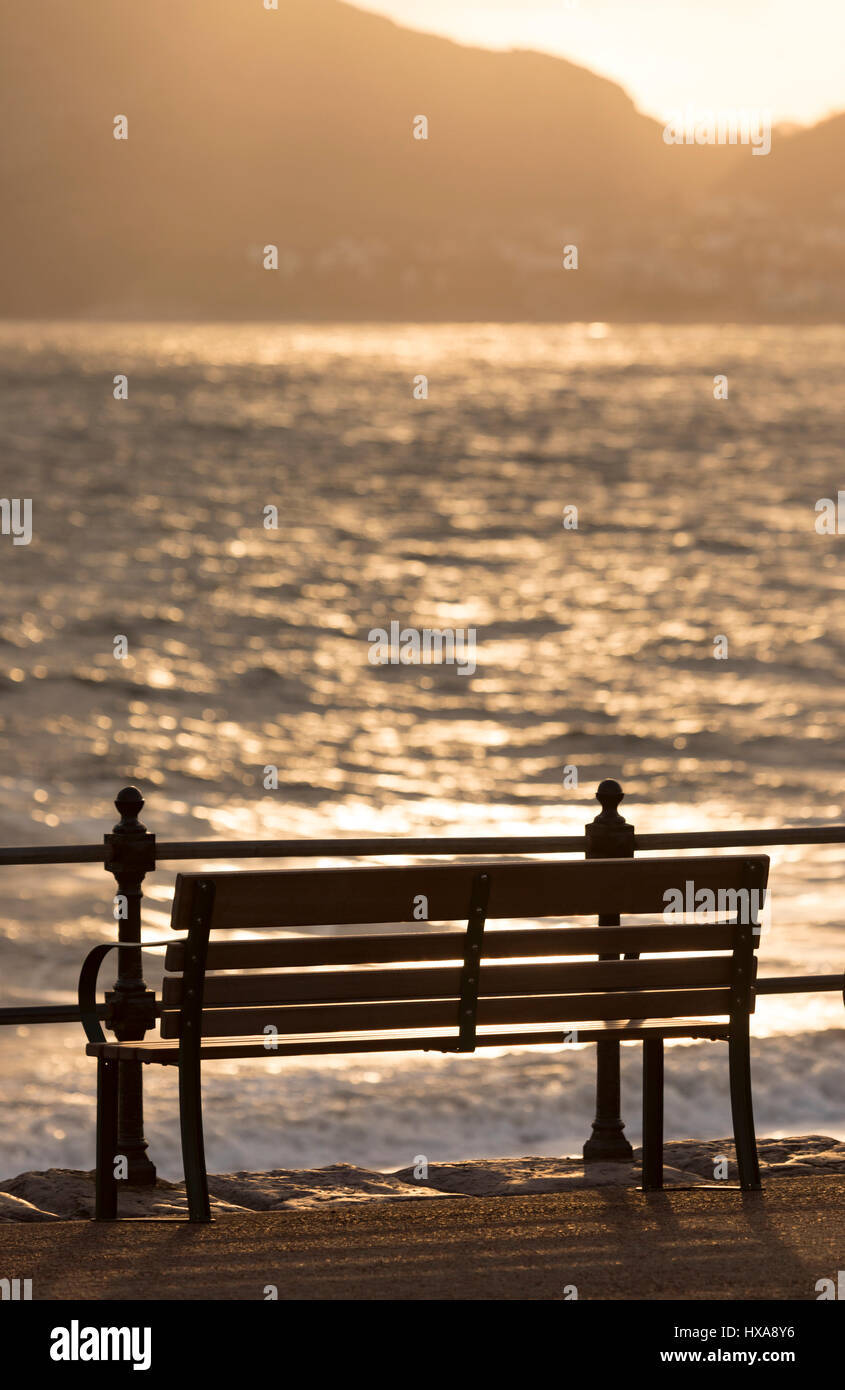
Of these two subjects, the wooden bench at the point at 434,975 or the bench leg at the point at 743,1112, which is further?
the bench leg at the point at 743,1112

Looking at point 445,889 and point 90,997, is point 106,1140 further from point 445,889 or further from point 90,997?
point 445,889

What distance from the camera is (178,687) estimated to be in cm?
3098

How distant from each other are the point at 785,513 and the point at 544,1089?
51244mm

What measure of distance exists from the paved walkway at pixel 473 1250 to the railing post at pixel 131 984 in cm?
65

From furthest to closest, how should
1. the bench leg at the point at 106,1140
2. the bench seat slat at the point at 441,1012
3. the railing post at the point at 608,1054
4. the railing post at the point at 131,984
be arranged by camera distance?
the railing post at the point at 608,1054 → the railing post at the point at 131,984 → the bench leg at the point at 106,1140 → the bench seat slat at the point at 441,1012

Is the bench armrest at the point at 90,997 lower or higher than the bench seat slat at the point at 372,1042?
higher

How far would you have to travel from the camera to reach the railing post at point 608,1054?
5.89 m

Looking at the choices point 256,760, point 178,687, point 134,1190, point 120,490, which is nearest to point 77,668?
point 178,687

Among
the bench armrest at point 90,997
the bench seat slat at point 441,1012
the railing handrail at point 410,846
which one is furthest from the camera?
the railing handrail at point 410,846

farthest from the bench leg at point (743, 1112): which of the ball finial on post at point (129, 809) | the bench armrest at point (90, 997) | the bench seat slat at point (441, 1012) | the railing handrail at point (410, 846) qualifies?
the ball finial on post at point (129, 809)

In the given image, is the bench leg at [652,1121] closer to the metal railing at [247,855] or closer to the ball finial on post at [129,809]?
the metal railing at [247,855]

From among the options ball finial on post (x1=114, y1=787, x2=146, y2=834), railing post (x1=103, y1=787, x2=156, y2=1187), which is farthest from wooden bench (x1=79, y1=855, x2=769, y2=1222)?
ball finial on post (x1=114, y1=787, x2=146, y2=834)

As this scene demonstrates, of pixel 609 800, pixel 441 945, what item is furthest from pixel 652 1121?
pixel 609 800
